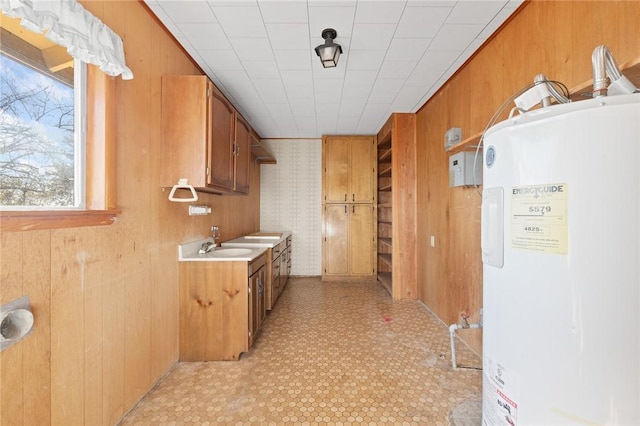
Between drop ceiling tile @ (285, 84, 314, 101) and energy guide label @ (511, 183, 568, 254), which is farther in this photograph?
drop ceiling tile @ (285, 84, 314, 101)

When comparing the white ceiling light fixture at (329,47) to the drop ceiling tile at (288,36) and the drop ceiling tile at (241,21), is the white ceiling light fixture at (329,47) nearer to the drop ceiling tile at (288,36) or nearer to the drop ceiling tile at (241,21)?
the drop ceiling tile at (288,36)

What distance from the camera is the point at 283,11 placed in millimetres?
1645

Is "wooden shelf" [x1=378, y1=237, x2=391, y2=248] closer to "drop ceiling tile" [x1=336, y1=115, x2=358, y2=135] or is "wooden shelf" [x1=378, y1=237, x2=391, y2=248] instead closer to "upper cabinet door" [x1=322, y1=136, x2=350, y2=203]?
"upper cabinet door" [x1=322, y1=136, x2=350, y2=203]

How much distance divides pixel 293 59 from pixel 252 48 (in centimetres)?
34

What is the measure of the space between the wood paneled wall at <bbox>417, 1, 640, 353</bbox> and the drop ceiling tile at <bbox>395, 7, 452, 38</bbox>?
48 cm

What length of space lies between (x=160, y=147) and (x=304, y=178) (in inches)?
117

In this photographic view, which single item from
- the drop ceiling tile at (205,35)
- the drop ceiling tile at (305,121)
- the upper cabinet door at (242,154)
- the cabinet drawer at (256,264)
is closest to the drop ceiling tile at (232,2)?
the drop ceiling tile at (205,35)

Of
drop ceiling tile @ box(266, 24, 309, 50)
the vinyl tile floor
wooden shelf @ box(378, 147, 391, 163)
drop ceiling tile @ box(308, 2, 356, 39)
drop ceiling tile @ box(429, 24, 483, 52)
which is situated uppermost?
drop ceiling tile @ box(429, 24, 483, 52)

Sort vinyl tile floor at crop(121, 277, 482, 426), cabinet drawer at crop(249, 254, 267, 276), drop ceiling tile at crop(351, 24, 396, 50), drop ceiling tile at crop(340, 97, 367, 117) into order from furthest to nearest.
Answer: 1. drop ceiling tile at crop(340, 97, 367, 117)
2. cabinet drawer at crop(249, 254, 267, 276)
3. drop ceiling tile at crop(351, 24, 396, 50)
4. vinyl tile floor at crop(121, 277, 482, 426)

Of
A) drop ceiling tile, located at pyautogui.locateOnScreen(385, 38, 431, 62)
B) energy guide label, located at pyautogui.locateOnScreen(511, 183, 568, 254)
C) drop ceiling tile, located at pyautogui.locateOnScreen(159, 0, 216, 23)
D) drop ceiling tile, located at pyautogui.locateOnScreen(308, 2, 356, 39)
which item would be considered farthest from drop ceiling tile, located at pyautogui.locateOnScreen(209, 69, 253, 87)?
energy guide label, located at pyautogui.locateOnScreen(511, 183, 568, 254)

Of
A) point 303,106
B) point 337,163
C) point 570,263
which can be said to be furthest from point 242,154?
point 570,263

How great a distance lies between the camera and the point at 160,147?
1.86m

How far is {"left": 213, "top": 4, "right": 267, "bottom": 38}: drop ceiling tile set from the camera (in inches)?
64.6

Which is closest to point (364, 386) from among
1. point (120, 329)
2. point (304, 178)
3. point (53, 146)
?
point (120, 329)
